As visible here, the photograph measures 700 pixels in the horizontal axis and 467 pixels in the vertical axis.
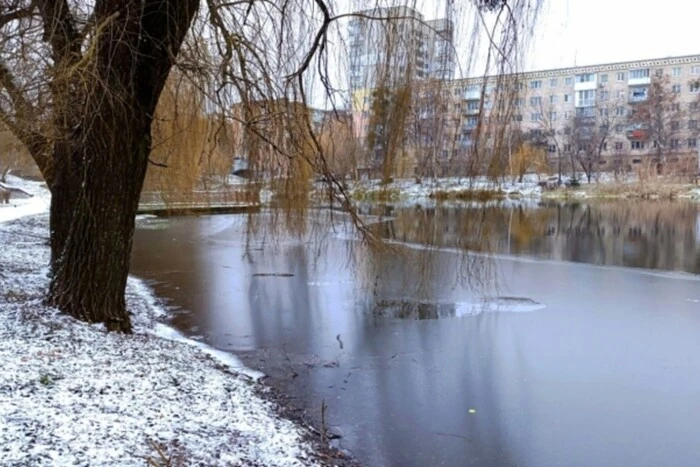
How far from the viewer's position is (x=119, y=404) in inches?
127

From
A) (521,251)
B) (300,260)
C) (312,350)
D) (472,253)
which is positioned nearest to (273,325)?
(312,350)

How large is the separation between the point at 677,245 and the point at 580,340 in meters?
10.5

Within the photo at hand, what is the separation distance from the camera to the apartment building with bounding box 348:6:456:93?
4559 millimetres

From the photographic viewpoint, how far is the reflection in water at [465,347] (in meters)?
4.02

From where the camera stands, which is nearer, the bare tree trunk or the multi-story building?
the bare tree trunk

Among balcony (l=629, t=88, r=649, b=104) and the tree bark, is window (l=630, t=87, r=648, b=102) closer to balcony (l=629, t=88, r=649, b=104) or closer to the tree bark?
balcony (l=629, t=88, r=649, b=104)

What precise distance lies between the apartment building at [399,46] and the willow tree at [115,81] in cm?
24

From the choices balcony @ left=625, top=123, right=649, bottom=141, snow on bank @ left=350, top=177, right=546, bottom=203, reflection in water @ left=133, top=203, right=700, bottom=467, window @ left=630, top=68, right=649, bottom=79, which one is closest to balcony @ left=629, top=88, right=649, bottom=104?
window @ left=630, top=68, right=649, bottom=79

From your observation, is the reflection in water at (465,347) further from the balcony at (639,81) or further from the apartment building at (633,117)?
the balcony at (639,81)

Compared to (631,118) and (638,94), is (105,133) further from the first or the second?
(638,94)

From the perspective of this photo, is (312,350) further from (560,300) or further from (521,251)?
(521,251)

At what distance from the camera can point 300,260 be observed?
12867mm

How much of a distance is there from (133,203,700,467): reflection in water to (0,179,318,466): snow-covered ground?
0.63 metres

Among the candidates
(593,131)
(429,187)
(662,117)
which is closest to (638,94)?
(662,117)
